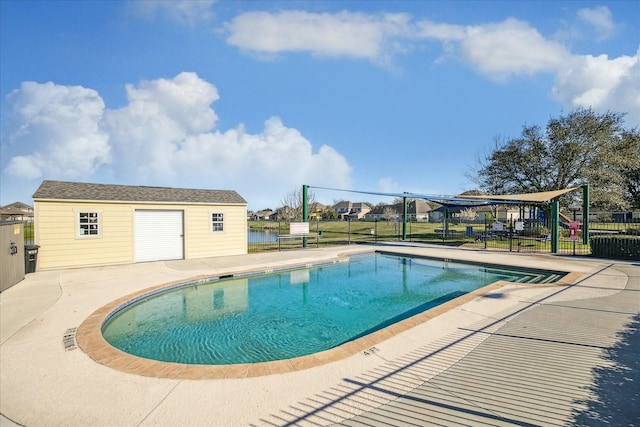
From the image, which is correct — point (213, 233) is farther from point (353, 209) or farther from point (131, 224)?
point (353, 209)

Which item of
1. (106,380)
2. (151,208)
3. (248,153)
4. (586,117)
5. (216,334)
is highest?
(586,117)

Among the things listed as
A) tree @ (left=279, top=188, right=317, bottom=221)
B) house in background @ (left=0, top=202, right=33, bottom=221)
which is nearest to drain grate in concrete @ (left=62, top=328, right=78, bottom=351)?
house in background @ (left=0, top=202, right=33, bottom=221)

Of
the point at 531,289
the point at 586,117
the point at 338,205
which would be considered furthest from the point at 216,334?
the point at 338,205

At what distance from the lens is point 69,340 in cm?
466

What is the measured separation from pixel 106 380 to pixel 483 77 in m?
17.3

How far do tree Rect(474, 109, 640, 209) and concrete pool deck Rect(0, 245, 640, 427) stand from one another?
1808 centimetres

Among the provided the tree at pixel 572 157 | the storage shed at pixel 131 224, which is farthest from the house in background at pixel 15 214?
the tree at pixel 572 157

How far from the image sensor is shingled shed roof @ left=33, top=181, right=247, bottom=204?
1081 centimetres

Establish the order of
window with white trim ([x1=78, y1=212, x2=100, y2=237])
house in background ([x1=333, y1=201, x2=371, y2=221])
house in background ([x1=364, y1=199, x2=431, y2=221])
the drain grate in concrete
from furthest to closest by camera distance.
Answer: house in background ([x1=333, y1=201, x2=371, y2=221]), house in background ([x1=364, y1=199, x2=431, y2=221]), window with white trim ([x1=78, y1=212, x2=100, y2=237]), the drain grate in concrete

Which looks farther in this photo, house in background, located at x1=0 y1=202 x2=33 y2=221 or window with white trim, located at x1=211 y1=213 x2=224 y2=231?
house in background, located at x1=0 y1=202 x2=33 y2=221

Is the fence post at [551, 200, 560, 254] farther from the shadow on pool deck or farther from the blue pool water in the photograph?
the shadow on pool deck

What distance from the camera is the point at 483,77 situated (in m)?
14.4

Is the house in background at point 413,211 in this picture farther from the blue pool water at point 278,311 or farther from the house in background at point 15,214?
the house in background at point 15,214

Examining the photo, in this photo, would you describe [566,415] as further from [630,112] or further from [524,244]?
[630,112]
